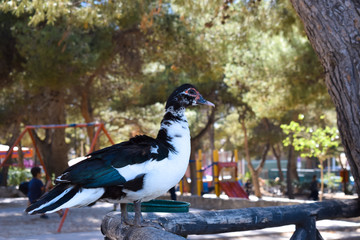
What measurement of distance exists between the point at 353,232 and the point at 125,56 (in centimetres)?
978

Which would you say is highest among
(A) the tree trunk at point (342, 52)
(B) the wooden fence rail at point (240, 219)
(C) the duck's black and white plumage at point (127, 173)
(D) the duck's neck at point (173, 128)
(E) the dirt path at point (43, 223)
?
(A) the tree trunk at point (342, 52)

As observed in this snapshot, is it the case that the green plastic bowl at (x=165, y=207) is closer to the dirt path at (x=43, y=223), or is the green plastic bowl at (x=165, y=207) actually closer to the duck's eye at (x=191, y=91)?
the duck's eye at (x=191, y=91)

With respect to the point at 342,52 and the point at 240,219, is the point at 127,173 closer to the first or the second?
the point at 240,219

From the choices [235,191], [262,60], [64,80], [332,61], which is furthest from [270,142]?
[332,61]

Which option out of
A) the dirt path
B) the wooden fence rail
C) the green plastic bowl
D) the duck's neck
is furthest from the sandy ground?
the duck's neck

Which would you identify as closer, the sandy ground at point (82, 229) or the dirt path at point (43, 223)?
the sandy ground at point (82, 229)

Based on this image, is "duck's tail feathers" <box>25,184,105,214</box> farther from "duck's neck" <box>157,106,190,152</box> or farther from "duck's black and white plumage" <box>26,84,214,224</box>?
"duck's neck" <box>157,106,190,152</box>

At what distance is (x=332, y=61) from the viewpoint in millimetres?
4133

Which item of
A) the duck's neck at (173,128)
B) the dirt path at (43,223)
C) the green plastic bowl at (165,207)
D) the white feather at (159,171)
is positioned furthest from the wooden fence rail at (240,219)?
the dirt path at (43,223)

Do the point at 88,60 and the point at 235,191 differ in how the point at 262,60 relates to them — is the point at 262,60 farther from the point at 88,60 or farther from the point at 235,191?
the point at 88,60

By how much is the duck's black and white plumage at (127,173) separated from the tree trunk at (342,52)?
1.85 meters

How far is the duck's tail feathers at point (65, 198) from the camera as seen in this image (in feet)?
7.59

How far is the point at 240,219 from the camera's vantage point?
134 inches

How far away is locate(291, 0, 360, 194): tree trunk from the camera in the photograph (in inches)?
159
